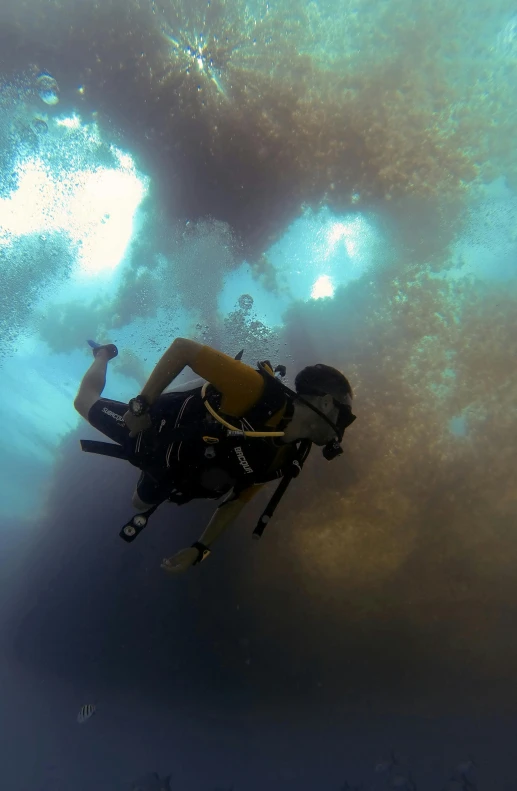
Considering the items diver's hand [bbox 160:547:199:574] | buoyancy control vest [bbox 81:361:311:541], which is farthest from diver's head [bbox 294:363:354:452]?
diver's hand [bbox 160:547:199:574]

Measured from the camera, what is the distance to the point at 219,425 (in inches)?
156

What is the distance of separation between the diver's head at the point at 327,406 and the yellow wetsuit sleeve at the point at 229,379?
550mm

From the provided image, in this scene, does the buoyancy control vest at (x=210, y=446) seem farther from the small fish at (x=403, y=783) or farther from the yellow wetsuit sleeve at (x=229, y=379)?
the small fish at (x=403, y=783)

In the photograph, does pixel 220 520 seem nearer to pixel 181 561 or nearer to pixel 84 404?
pixel 181 561

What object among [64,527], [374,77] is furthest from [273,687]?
[374,77]

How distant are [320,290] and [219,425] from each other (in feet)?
32.2

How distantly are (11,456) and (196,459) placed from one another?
134 ft

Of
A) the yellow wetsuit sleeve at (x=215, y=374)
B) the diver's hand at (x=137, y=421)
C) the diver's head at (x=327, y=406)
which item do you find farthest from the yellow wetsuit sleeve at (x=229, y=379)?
the diver's hand at (x=137, y=421)

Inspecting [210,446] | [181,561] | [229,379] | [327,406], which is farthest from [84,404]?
[327,406]

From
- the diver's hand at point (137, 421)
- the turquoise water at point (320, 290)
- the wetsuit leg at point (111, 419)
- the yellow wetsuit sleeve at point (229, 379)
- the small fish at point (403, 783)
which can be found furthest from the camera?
the small fish at point (403, 783)

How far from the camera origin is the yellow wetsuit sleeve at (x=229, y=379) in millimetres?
3754

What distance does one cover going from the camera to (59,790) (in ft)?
53.0

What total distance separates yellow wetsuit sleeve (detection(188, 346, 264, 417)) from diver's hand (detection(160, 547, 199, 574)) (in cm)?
177

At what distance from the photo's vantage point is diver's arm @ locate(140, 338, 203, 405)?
3814 millimetres
